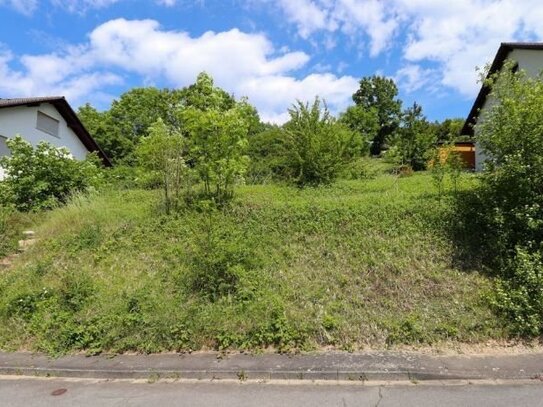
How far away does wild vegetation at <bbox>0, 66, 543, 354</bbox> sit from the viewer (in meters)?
5.24

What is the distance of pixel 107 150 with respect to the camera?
33.0 metres

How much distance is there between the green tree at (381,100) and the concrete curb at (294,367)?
44175 mm

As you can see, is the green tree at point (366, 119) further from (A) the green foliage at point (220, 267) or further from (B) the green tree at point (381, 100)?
(A) the green foliage at point (220, 267)

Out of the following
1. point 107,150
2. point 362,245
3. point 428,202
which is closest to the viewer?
point 362,245

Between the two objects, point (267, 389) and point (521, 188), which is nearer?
point (267, 389)

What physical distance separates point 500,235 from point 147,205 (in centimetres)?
716

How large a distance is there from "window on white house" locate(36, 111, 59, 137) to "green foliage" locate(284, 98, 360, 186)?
1151 cm

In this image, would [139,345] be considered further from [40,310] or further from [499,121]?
[499,121]

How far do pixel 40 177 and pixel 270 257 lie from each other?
26.6ft

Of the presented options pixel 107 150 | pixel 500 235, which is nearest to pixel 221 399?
pixel 500 235

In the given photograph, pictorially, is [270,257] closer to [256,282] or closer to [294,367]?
[256,282]

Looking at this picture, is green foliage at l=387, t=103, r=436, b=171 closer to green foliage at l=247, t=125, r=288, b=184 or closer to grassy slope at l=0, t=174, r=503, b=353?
green foliage at l=247, t=125, r=288, b=184

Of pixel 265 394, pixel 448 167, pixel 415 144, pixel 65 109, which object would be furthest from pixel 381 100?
pixel 265 394

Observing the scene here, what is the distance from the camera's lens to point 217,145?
8.95 m
